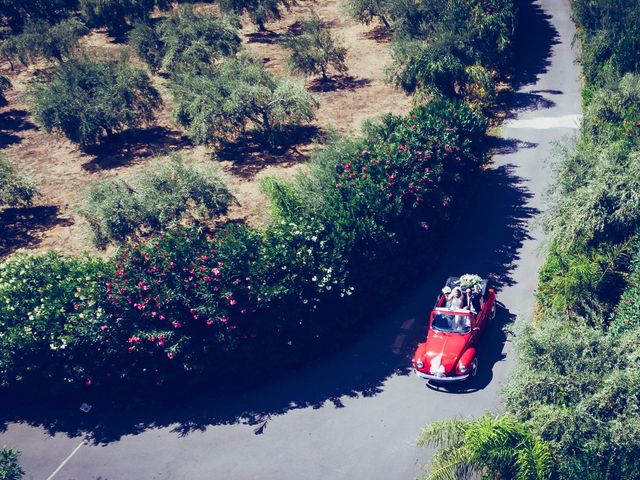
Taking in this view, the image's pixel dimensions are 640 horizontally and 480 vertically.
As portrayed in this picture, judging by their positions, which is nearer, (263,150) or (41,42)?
(263,150)

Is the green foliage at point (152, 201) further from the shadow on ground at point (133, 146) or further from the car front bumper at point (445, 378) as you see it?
the car front bumper at point (445, 378)

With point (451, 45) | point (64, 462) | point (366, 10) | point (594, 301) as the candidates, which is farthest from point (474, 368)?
point (366, 10)

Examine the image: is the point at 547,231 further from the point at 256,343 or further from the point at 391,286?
the point at 256,343

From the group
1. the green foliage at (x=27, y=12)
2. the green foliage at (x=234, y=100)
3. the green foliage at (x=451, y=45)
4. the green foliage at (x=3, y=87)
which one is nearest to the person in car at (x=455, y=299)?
the green foliage at (x=451, y=45)

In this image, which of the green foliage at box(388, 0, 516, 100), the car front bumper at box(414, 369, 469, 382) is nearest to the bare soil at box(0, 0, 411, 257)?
the green foliage at box(388, 0, 516, 100)

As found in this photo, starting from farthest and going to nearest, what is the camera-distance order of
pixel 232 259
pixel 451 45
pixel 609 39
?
pixel 609 39, pixel 451 45, pixel 232 259

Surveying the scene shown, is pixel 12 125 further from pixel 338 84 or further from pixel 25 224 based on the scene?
pixel 338 84

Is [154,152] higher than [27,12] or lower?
lower
